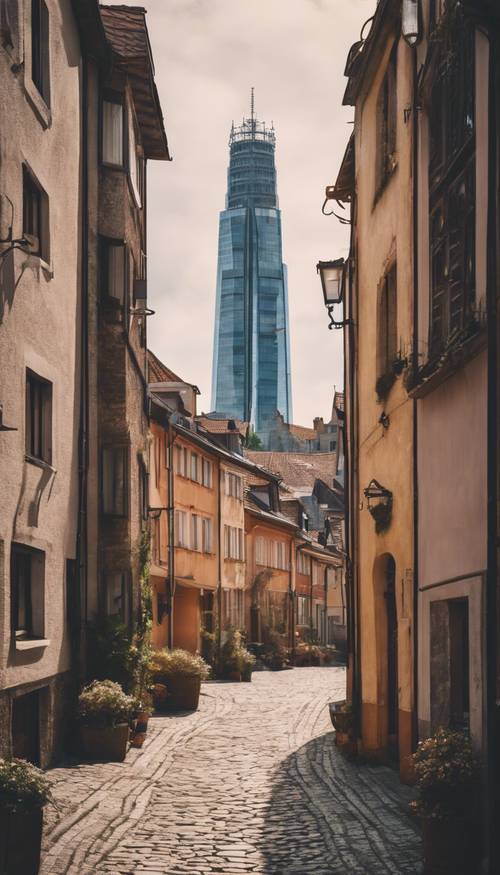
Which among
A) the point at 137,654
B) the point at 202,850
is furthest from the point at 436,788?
the point at 137,654

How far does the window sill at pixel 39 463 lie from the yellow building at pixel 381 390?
4.19m

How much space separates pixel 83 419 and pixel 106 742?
194 inches

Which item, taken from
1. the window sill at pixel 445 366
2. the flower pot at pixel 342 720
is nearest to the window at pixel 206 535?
the flower pot at pixel 342 720

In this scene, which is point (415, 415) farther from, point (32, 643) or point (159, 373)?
point (159, 373)

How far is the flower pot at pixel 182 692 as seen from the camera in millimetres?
26125

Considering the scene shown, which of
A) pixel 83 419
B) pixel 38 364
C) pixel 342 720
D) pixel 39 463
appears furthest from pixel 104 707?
pixel 38 364

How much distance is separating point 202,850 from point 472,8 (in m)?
7.39

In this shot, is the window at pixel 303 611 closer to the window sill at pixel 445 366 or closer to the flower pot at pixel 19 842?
the window sill at pixel 445 366

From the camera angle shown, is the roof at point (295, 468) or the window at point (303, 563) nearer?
the window at point (303, 563)

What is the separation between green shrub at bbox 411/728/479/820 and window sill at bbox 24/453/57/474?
695cm

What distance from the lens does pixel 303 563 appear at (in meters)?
64.3

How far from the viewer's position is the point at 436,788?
9906mm

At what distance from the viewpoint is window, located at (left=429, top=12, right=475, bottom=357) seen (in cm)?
1168

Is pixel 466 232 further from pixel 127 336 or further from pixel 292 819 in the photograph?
pixel 127 336
